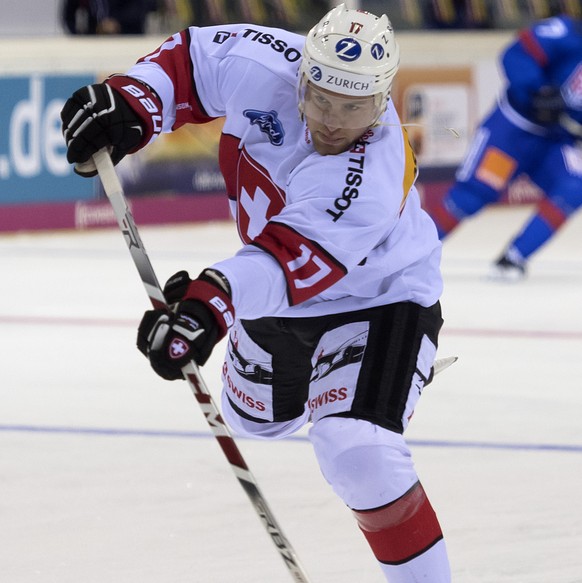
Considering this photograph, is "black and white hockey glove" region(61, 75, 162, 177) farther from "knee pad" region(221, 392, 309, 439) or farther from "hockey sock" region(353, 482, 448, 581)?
"hockey sock" region(353, 482, 448, 581)

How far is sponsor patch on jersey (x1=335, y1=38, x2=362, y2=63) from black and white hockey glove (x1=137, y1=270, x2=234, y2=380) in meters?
0.51

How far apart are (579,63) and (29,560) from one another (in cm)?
475

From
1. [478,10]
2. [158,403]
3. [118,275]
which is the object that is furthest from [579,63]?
[478,10]

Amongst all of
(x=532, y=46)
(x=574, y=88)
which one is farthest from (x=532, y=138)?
(x=532, y=46)

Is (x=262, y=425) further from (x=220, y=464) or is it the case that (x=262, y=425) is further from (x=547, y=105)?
(x=547, y=105)

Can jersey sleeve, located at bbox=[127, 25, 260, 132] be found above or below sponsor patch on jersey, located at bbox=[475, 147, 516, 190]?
above

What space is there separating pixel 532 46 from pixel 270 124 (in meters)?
4.49

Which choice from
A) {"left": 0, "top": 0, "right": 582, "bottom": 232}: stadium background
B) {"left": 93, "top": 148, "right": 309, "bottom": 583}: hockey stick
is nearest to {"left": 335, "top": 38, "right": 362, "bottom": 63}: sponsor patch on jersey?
{"left": 93, "top": 148, "right": 309, "bottom": 583}: hockey stick

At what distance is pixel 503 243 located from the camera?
8.47 m

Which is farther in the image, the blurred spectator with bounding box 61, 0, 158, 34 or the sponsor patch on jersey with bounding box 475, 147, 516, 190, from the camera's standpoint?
the blurred spectator with bounding box 61, 0, 158, 34

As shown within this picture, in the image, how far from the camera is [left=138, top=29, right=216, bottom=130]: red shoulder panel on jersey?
9.17 feet

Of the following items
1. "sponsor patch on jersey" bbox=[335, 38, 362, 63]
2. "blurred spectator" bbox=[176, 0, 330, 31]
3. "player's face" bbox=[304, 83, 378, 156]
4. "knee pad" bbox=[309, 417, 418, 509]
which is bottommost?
"blurred spectator" bbox=[176, 0, 330, 31]

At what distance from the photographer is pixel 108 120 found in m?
2.48

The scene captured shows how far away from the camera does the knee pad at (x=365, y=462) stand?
240 centimetres
